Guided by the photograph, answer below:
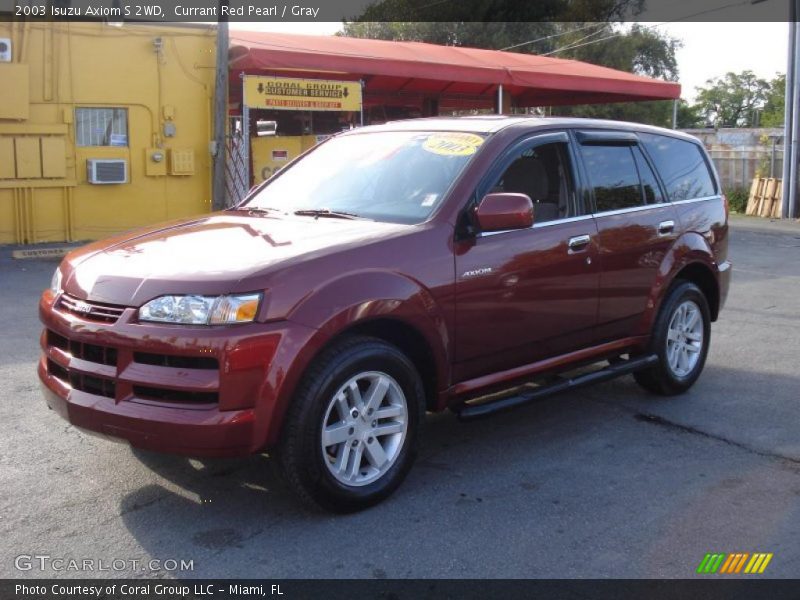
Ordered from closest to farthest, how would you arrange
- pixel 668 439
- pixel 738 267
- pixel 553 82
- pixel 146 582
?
pixel 146 582 → pixel 668 439 → pixel 738 267 → pixel 553 82

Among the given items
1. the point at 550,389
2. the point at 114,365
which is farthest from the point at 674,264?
the point at 114,365

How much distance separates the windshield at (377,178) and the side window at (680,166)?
1.84m

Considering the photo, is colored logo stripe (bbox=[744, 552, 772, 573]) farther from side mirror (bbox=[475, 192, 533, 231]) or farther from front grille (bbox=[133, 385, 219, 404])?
front grille (bbox=[133, 385, 219, 404])

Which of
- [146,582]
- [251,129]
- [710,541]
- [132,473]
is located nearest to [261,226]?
[132,473]

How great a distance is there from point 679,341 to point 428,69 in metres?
12.6

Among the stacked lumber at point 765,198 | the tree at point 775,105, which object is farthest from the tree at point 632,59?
the stacked lumber at point 765,198

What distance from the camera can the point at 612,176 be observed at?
5723 mm

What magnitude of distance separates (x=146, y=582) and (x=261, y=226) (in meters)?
1.96

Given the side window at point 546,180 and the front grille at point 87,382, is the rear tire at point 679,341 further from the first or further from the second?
the front grille at point 87,382

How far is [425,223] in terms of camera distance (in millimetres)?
4523

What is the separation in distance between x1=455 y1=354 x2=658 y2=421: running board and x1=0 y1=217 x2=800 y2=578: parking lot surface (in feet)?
1.08

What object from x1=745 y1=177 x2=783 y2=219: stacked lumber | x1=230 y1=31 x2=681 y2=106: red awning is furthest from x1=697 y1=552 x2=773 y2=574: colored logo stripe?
x1=745 y1=177 x2=783 y2=219: stacked lumber

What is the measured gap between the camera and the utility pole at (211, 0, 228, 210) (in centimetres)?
1466

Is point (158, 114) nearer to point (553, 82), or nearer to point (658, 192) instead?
point (553, 82)
